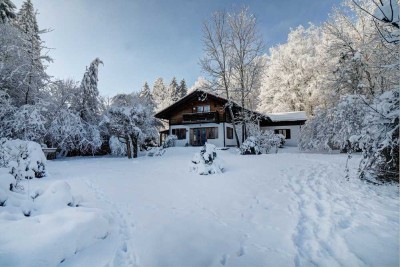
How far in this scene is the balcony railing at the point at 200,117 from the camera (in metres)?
23.7

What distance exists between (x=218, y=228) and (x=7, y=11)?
80.2 feet

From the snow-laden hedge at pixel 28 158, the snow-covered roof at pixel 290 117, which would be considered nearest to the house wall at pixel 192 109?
the snow-covered roof at pixel 290 117

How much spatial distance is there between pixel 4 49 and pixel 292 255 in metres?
18.8

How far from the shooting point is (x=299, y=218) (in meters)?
4.59

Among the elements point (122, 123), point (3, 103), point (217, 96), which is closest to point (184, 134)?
point (217, 96)

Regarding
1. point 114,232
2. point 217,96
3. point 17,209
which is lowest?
point 114,232

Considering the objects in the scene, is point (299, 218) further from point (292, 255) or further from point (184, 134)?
point (184, 134)

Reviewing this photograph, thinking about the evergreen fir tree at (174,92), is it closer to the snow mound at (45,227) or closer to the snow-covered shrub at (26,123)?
the snow-covered shrub at (26,123)

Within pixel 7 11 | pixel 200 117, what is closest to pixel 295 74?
pixel 200 117

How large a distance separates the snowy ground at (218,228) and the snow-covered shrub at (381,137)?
0.68 m

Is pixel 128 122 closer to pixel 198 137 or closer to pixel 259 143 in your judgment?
pixel 198 137

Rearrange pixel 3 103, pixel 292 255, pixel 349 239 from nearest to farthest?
pixel 292 255 < pixel 349 239 < pixel 3 103

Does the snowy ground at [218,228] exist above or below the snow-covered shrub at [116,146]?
below

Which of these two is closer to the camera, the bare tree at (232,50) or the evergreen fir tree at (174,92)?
the bare tree at (232,50)
